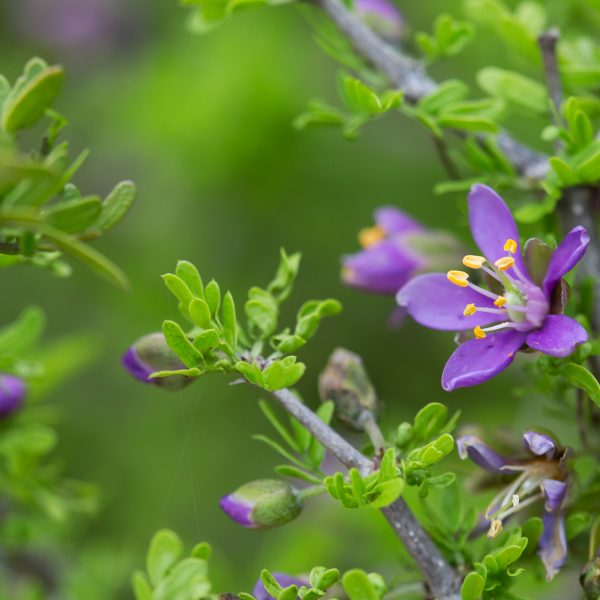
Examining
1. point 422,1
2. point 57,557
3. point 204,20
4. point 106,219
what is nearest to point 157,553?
point 106,219

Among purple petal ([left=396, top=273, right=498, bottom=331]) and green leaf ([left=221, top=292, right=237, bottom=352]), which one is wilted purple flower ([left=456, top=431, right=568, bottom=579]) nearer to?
purple petal ([left=396, top=273, right=498, bottom=331])

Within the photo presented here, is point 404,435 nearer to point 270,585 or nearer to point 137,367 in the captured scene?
point 270,585

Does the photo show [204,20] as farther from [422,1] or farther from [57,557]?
[422,1]

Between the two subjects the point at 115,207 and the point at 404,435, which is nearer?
the point at 115,207

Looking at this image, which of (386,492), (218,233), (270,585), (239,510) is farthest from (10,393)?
(218,233)

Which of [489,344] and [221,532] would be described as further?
[221,532]

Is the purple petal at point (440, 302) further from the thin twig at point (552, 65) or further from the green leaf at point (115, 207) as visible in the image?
the green leaf at point (115, 207)

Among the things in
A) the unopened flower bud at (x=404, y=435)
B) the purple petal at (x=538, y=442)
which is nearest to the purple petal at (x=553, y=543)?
the purple petal at (x=538, y=442)
